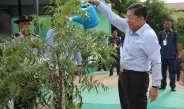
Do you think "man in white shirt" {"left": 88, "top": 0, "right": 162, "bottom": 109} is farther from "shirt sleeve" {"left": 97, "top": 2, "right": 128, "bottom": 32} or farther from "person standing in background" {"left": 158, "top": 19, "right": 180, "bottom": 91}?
"person standing in background" {"left": 158, "top": 19, "right": 180, "bottom": 91}

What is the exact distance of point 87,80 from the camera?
1896mm

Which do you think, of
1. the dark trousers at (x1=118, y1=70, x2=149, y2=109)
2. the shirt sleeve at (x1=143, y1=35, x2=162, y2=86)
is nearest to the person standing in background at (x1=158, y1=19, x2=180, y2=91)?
the dark trousers at (x1=118, y1=70, x2=149, y2=109)

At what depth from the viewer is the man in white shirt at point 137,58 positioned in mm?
2502

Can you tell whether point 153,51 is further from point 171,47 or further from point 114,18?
point 171,47

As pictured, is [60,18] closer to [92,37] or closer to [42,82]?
[92,37]

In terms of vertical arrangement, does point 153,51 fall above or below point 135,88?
above

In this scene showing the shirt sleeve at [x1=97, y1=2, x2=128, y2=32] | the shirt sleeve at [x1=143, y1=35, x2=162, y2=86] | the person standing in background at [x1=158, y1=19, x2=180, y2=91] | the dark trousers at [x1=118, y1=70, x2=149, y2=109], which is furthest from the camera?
the person standing in background at [x1=158, y1=19, x2=180, y2=91]

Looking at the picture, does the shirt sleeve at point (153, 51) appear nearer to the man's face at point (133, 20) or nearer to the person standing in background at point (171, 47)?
the man's face at point (133, 20)

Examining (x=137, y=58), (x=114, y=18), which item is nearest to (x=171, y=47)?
(x=114, y=18)

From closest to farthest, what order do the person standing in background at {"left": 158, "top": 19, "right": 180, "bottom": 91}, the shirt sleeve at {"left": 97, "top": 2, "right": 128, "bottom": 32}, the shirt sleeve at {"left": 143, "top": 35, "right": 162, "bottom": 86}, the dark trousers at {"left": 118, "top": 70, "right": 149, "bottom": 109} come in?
1. the shirt sleeve at {"left": 143, "top": 35, "right": 162, "bottom": 86}
2. the dark trousers at {"left": 118, "top": 70, "right": 149, "bottom": 109}
3. the shirt sleeve at {"left": 97, "top": 2, "right": 128, "bottom": 32}
4. the person standing in background at {"left": 158, "top": 19, "right": 180, "bottom": 91}

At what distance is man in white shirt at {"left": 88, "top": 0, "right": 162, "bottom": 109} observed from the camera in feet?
8.21

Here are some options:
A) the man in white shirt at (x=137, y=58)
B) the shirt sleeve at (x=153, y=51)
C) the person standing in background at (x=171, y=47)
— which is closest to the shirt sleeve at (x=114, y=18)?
the man in white shirt at (x=137, y=58)

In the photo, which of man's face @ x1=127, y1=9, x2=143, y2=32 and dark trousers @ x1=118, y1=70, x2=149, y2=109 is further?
dark trousers @ x1=118, y1=70, x2=149, y2=109

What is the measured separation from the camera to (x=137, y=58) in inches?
104
